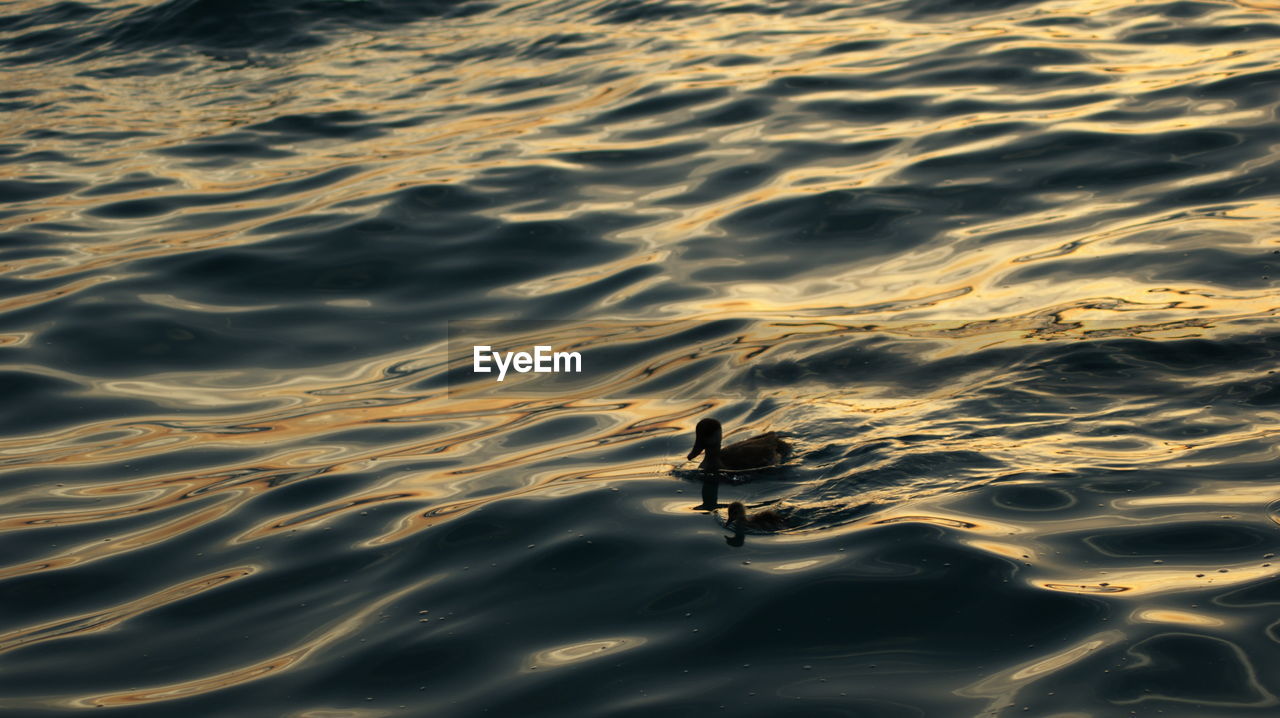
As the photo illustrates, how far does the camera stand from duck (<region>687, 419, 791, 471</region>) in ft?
24.5

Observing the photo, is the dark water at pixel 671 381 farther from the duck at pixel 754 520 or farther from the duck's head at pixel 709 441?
the duck's head at pixel 709 441

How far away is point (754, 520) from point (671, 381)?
8.90 ft

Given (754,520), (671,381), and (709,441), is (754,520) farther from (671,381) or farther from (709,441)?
Result: (671,381)

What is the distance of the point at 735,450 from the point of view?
7.52 meters

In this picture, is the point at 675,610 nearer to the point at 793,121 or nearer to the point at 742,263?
the point at 742,263

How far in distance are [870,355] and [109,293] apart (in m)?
6.64

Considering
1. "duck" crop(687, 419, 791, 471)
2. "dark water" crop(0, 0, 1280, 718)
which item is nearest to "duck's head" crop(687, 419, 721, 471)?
"duck" crop(687, 419, 791, 471)

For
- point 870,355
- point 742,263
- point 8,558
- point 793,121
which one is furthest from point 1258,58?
point 8,558

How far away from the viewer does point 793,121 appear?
14.9m

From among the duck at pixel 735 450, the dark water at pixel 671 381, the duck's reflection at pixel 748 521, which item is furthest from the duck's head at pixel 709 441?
the duck's reflection at pixel 748 521

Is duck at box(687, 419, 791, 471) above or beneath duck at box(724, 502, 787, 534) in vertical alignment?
above

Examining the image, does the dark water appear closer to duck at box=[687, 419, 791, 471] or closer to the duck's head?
duck at box=[687, 419, 791, 471]

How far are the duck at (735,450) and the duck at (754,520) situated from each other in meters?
0.62

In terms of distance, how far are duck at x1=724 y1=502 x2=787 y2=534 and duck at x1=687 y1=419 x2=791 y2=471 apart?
0.62 metres
